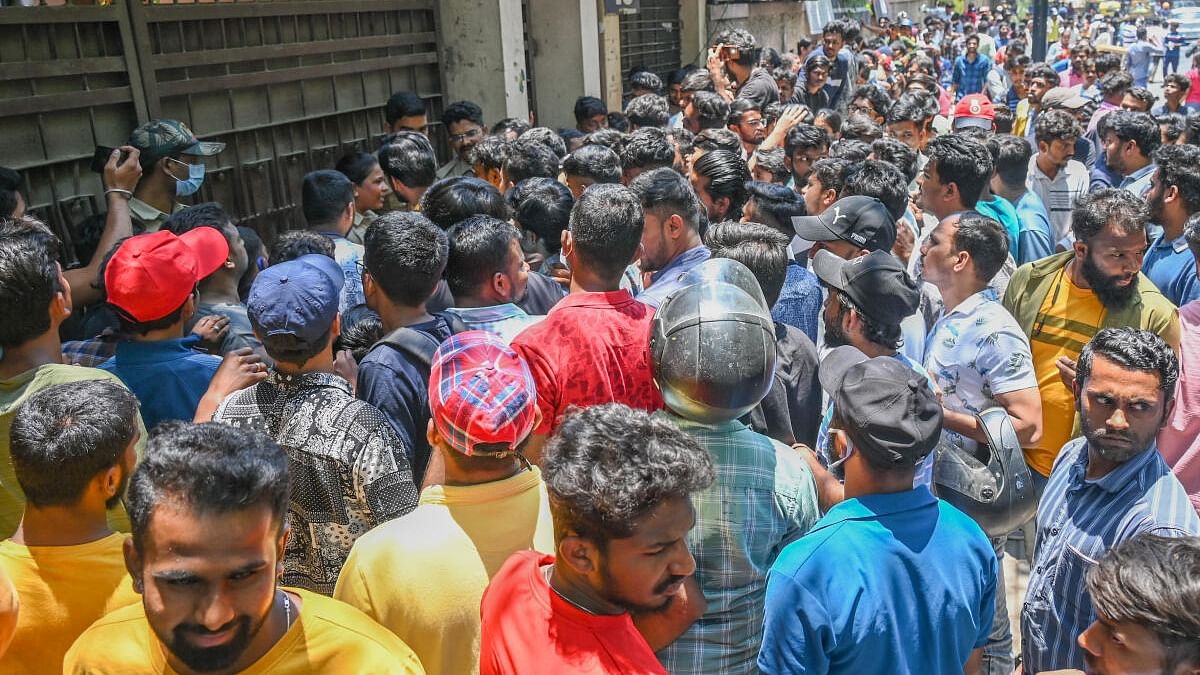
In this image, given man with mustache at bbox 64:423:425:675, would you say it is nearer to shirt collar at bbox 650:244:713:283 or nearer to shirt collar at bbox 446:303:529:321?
shirt collar at bbox 446:303:529:321

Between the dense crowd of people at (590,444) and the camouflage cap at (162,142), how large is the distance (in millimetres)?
113

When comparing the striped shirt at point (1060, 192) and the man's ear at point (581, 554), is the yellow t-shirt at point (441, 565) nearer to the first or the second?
the man's ear at point (581, 554)

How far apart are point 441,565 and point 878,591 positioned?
974 millimetres

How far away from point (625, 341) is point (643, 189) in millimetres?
1033

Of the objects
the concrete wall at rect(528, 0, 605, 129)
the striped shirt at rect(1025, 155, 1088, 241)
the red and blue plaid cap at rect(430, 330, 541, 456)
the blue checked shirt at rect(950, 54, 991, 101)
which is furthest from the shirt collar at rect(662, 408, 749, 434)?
the blue checked shirt at rect(950, 54, 991, 101)

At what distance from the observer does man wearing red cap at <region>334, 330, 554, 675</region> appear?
2068 mm

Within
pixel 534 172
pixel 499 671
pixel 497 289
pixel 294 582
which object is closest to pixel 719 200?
pixel 534 172

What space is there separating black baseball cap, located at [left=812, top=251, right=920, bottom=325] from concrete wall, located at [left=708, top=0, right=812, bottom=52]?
33.7 ft

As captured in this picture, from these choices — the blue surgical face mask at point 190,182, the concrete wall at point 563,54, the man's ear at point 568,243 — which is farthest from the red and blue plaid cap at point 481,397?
the concrete wall at point 563,54

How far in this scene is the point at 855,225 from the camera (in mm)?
3859

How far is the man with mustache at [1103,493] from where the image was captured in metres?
2.54

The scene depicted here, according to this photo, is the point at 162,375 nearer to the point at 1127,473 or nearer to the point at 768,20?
the point at 1127,473

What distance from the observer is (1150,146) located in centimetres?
605

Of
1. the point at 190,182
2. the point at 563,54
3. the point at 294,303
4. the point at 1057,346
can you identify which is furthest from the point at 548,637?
the point at 563,54
